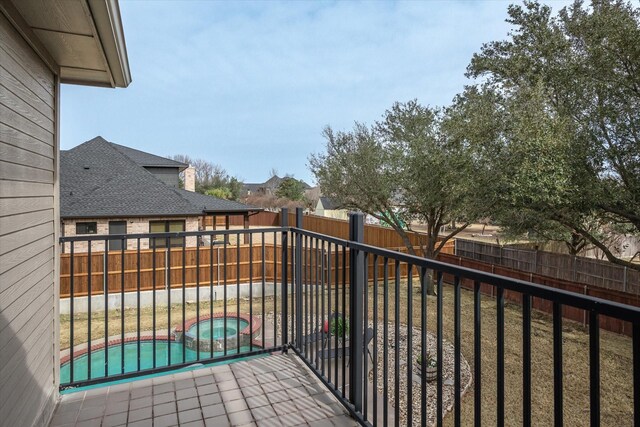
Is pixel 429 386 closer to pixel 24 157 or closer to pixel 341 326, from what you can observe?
pixel 341 326

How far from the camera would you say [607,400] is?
5.20m

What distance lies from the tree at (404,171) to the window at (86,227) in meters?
7.03

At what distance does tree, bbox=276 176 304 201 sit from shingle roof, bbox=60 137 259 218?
20075 millimetres

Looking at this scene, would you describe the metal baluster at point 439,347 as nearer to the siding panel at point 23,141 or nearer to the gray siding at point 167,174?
the siding panel at point 23,141

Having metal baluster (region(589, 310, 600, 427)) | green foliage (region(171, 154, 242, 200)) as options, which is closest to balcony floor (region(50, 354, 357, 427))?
metal baluster (region(589, 310, 600, 427))

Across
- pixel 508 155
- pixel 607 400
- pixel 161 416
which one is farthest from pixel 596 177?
pixel 161 416

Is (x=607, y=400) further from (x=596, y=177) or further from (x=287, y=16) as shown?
(x=287, y=16)

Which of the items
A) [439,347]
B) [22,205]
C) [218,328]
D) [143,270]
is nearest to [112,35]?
[22,205]

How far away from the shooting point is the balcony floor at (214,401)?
6.48ft

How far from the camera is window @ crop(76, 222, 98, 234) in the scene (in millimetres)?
10461

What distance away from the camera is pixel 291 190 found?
34.9m

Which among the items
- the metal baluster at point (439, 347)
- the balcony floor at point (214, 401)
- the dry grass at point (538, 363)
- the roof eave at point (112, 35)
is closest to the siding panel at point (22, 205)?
the roof eave at point (112, 35)

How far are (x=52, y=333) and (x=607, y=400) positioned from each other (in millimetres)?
6846

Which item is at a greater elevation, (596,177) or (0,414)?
(596,177)
